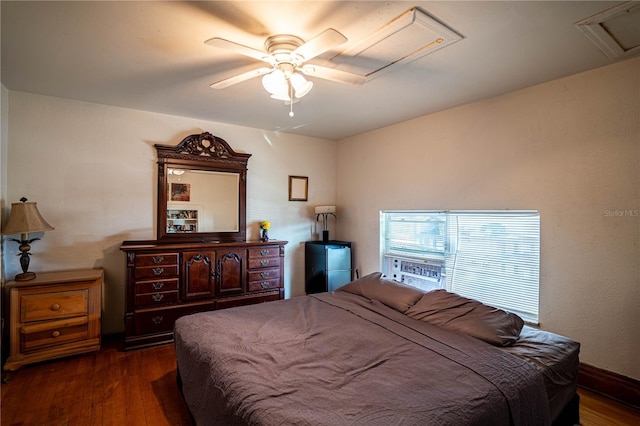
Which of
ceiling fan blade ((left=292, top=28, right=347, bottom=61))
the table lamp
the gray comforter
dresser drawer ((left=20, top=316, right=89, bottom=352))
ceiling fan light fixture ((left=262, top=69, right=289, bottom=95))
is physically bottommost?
dresser drawer ((left=20, top=316, right=89, bottom=352))

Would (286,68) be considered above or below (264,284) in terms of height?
above

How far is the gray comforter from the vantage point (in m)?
1.26

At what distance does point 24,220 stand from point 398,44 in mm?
3327

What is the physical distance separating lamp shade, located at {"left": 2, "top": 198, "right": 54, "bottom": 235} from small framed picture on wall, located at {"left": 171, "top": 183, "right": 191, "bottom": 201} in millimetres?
1179

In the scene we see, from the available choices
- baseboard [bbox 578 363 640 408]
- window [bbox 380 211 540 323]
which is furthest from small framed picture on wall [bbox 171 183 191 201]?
baseboard [bbox 578 363 640 408]

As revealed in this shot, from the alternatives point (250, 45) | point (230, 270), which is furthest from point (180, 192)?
point (250, 45)

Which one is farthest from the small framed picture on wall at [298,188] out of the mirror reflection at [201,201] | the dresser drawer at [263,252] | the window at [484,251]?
the window at [484,251]

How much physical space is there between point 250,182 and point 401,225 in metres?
2.06

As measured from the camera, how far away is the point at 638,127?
2172 mm

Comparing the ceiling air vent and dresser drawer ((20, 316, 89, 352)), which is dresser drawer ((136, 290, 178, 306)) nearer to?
dresser drawer ((20, 316, 89, 352))

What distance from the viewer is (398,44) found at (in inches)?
78.7

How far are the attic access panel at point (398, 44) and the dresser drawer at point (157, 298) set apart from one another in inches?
107

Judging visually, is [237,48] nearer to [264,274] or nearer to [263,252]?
[263,252]

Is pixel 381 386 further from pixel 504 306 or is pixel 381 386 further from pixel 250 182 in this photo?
pixel 250 182
